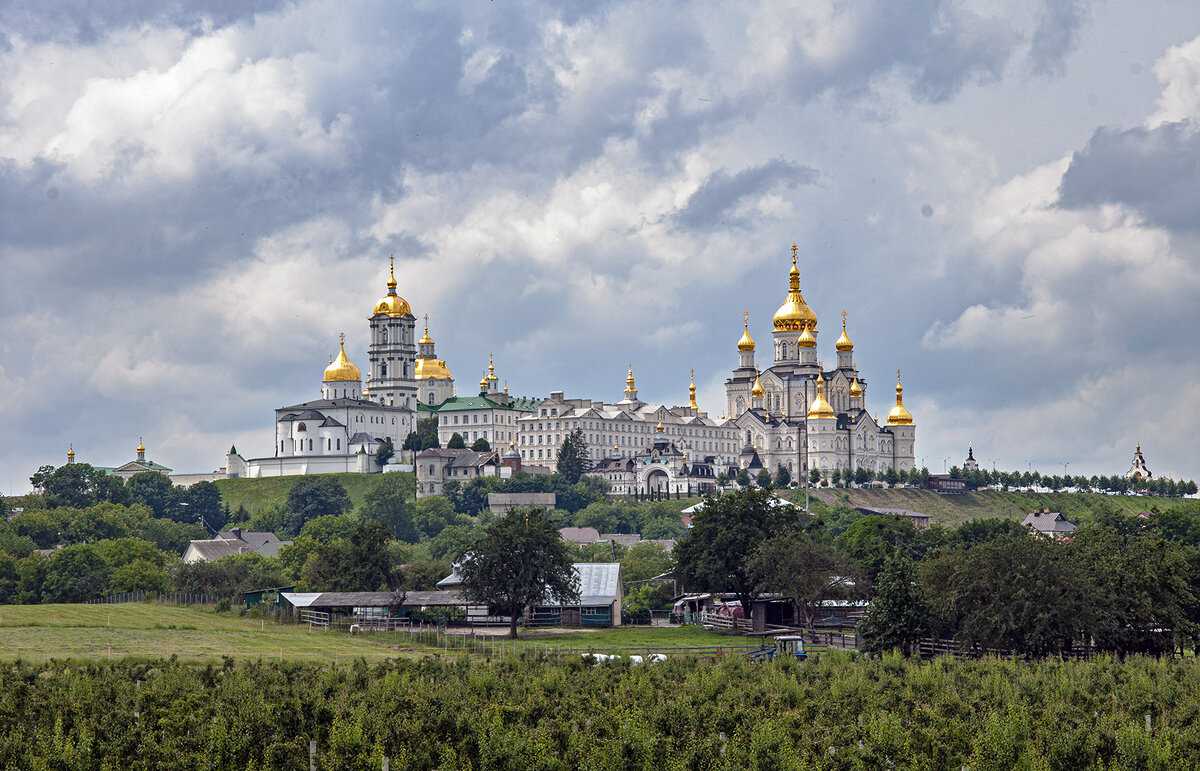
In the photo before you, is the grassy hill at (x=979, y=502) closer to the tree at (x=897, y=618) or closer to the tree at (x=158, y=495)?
the tree at (x=158, y=495)

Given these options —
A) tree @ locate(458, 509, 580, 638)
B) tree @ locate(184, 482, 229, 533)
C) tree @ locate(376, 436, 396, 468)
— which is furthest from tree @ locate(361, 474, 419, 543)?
tree @ locate(458, 509, 580, 638)

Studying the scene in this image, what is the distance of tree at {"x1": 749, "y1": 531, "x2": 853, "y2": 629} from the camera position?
273ft

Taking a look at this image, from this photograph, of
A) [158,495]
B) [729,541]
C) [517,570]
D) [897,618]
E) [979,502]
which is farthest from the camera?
[979,502]

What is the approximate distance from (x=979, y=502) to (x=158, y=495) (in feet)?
249

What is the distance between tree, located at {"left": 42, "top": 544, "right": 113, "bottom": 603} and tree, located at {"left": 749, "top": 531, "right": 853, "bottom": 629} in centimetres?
3699

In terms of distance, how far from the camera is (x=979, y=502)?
610 feet

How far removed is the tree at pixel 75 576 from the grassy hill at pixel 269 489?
69723 mm

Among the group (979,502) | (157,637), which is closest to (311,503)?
(979,502)

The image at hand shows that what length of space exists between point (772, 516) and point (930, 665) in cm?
3646

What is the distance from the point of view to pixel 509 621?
286 feet

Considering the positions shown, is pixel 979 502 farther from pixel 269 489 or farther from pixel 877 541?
pixel 877 541

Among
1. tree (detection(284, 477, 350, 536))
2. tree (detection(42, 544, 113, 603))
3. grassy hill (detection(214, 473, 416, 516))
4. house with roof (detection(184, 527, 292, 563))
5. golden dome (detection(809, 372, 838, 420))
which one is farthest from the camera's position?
golden dome (detection(809, 372, 838, 420))

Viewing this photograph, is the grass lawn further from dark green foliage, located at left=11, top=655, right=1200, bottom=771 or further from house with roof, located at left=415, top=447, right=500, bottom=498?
house with roof, located at left=415, top=447, right=500, bottom=498

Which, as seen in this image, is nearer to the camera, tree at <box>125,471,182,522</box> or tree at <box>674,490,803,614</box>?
tree at <box>674,490,803,614</box>
